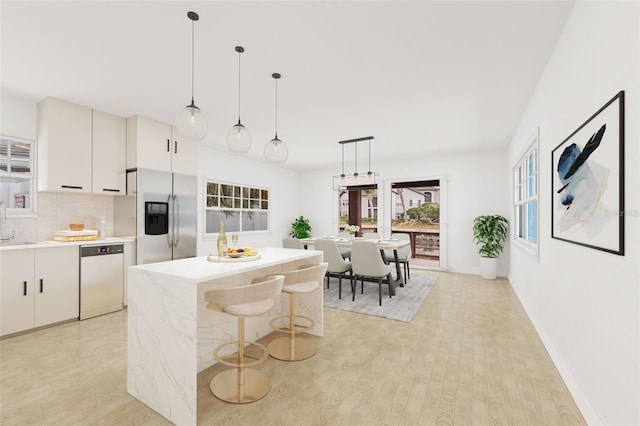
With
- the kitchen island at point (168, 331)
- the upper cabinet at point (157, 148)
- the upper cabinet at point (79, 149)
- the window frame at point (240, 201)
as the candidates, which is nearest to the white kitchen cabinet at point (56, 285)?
the upper cabinet at point (79, 149)

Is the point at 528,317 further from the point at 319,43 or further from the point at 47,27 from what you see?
the point at 47,27

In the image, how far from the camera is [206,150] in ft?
19.4

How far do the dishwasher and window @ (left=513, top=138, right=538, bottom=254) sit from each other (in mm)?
5207

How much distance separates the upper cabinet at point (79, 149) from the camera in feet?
11.7

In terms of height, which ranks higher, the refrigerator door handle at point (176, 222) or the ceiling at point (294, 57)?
the ceiling at point (294, 57)

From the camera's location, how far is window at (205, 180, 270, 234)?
6.11 meters

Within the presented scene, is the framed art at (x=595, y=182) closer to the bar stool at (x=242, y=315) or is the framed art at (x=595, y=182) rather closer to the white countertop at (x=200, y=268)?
the bar stool at (x=242, y=315)

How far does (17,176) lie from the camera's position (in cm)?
354

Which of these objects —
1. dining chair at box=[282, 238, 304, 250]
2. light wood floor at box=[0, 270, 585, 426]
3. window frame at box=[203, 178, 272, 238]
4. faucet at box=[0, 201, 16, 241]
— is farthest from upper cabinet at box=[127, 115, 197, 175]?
light wood floor at box=[0, 270, 585, 426]

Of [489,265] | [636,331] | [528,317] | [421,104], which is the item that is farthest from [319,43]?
[489,265]

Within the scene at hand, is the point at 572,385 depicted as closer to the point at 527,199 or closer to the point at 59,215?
the point at 527,199

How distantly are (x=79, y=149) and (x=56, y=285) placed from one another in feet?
5.60

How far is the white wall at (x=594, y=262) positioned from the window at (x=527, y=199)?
78 cm

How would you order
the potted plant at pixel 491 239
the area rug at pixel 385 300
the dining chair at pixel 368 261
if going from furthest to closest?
the potted plant at pixel 491 239, the dining chair at pixel 368 261, the area rug at pixel 385 300
